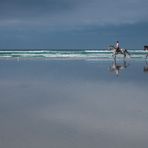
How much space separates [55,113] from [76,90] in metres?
3.76

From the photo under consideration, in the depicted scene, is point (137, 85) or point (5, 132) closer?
point (5, 132)

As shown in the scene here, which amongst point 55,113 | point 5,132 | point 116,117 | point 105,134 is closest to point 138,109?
point 116,117

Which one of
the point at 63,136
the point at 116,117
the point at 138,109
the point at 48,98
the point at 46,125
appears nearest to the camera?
the point at 63,136

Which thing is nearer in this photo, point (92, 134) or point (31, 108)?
point (92, 134)

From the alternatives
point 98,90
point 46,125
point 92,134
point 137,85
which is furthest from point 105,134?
point 137,85

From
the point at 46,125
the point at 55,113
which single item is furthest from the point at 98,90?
the point at 46,125

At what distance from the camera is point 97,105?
9875mm

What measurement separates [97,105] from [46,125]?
2237 millimetres

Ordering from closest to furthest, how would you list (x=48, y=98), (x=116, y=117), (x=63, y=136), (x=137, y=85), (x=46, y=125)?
(x=63, y=136) < (x=46, y=125) < (x=116, y=117) < (x=48, y=98) < (x=137, y=85)

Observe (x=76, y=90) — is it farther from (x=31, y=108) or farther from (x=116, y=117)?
(x=116, y=117)

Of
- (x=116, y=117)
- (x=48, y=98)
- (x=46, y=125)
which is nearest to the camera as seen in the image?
(x=46, y=125)

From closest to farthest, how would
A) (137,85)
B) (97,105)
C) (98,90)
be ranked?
(97,105) → (98,90) → (137,85)

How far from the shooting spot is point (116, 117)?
8406 mm

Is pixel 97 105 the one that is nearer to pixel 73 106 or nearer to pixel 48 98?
pixel 73 106
